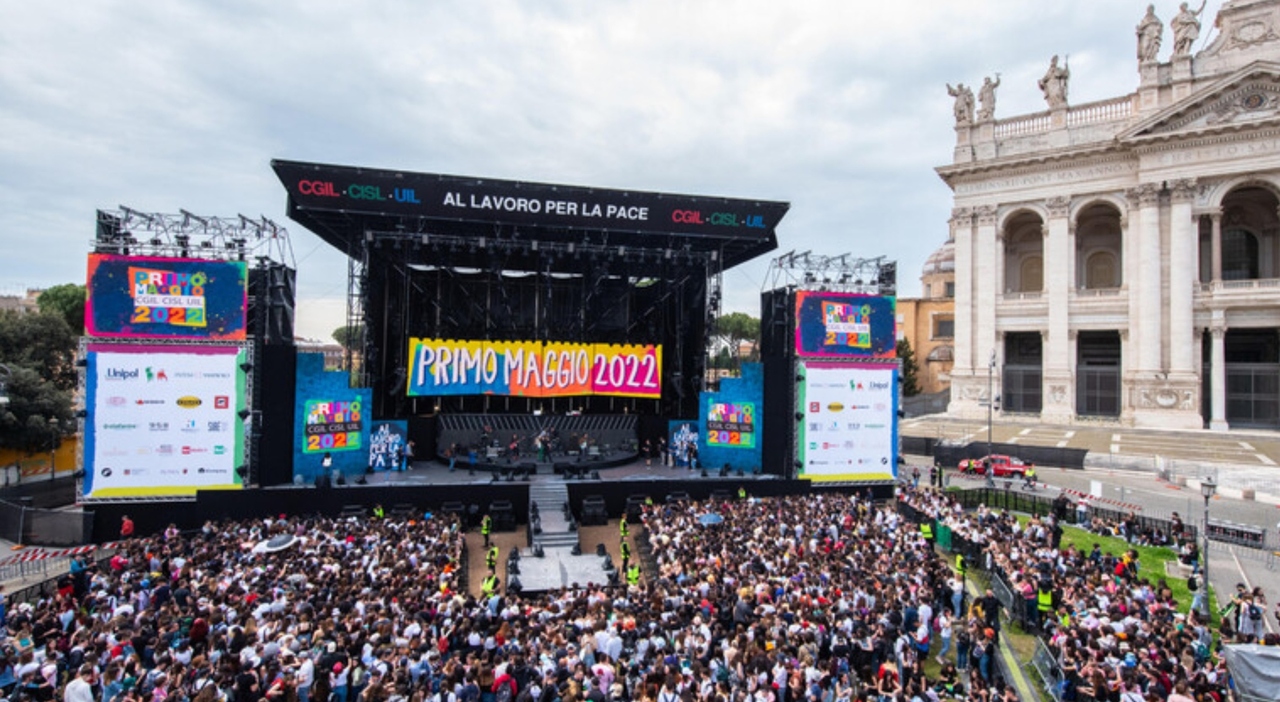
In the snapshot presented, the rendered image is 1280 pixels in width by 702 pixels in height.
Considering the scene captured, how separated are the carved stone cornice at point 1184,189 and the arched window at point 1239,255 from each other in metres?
7.49

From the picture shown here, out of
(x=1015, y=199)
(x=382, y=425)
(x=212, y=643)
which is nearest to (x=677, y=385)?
(x=382, y=425)

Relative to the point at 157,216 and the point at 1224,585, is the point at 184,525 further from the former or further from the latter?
the point at 1224,585

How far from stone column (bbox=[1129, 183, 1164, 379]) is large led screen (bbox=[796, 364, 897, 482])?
77.3 ft

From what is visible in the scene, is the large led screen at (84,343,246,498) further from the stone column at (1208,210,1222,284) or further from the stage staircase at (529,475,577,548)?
the stone column at (1208,210,1222,284)

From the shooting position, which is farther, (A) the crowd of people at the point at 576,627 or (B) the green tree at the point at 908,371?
(B) the green tree at the point at 908,371

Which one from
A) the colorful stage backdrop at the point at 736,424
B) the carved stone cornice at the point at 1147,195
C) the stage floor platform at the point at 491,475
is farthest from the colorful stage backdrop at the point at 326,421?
the carved stone cornice at the point at 1147,195

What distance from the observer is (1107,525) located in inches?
941

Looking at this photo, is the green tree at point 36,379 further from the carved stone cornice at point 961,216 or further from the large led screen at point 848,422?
the carved stone cornice at point 961,216

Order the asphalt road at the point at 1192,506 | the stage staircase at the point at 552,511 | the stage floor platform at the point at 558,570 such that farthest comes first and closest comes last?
1. the stage staircase at the point at 552,511
2. the stage floor platform at the point at 558,570
3. the asphalt road at the point at 1192,506

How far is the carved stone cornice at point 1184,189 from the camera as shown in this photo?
41.3 metres

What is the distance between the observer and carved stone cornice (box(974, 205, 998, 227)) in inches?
1876

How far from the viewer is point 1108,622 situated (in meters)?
12.9

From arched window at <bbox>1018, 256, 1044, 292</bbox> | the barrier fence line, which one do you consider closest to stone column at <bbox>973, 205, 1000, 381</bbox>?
arched window at <bbox>1018, 256, 1044, 292</bbox>

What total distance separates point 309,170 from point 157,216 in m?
5.30
